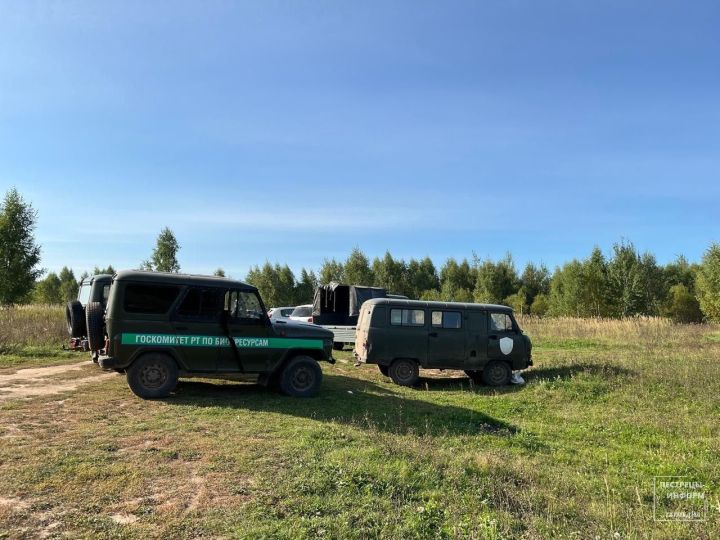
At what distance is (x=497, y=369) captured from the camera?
44.2 feet

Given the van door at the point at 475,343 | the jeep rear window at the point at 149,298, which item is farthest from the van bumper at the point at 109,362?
the van door at the point at 475,343

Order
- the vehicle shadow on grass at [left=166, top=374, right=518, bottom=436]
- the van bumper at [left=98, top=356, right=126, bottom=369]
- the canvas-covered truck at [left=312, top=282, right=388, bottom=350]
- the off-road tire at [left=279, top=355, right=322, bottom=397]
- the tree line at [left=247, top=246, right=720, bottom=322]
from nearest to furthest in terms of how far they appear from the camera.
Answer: the vehicle shadow on grass at [left=166, top=374, right=518, bottom=436] < the van bumper at [left=98, top=356, right=126, bottom=369] < the off-road tire at [left=279, top=355, right=322, bottom=397] < the canvas-covered truck at [left=312, top=282, right=388, bottom=350] < the tree line at [left=247, top=246, right=720, bottom=322]

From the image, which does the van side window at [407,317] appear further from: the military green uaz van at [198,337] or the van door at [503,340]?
the military green uaz van at [198,337]

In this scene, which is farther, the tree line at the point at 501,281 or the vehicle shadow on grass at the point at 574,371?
the tree line at the point at 501,281

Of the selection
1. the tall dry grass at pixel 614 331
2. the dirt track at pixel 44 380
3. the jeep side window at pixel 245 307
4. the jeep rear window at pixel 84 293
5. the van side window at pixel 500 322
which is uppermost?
the jeep rear window at pixel 84 293

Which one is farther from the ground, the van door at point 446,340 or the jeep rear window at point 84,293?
the jeep rear window at point 84,293

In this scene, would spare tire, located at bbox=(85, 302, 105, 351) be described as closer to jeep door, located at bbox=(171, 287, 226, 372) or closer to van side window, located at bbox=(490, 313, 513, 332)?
jeep door, located at bbox=(171, 287, 226, 372)

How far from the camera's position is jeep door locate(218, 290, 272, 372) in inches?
382

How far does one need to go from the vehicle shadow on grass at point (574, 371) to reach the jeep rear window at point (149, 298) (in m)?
9.43

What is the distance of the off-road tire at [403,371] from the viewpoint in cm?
1302

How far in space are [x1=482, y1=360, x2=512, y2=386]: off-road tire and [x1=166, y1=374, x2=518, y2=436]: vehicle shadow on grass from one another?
124 inches

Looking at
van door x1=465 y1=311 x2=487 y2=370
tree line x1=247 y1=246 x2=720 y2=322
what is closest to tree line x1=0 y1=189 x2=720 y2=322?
tree line x1=247 y1=246 x2=720 y2=322

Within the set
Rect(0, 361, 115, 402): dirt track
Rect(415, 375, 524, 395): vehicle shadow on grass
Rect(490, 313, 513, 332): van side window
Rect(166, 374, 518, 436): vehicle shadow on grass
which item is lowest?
Rect(415, 375, 524, 395): vehicle shadow on grass

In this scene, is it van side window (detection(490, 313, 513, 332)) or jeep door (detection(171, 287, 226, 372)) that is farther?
van side window (detection(490, 313, 513, 332))
